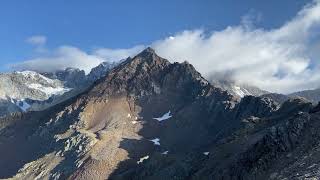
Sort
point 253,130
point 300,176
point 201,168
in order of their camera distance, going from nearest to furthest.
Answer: point 300,176
point 201,168
point 253,130

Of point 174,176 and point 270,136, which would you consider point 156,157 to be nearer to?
point 174,176

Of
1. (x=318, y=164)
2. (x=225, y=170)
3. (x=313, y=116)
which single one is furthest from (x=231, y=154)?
(x=318, y=164)

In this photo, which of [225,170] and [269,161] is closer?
[269,161]

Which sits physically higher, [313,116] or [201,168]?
[313,116]

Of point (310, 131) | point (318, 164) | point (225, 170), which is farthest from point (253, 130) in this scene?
point (318, 164)

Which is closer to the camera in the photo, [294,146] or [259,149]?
[294,146]

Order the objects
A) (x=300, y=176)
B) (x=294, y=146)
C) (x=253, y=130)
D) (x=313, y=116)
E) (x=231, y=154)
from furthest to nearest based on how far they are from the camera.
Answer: (x=253, y=130)
(x=231, y=154)
(x=313, y=116)
(x=294, y=146)
(x=300, y=176)

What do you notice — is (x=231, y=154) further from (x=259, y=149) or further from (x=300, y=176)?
(x=300, y=176)

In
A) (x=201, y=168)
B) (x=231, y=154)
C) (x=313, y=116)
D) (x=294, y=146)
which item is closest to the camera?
(x=294, y=146)

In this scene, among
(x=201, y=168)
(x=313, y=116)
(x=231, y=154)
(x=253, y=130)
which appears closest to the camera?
(x=313, y=116)
